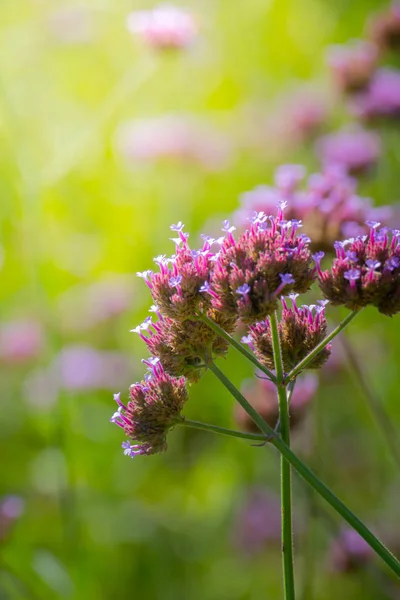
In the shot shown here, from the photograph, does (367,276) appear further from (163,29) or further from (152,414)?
(163,29)

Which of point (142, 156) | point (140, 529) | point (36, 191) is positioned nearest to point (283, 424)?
point (36, 191)

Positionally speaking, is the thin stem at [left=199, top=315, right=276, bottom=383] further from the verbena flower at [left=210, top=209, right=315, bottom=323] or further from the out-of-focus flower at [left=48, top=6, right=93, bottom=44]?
the out-of-focus flower at [left=48, top=6, right=93, bottom=44]

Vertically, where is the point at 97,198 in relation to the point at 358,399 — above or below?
above

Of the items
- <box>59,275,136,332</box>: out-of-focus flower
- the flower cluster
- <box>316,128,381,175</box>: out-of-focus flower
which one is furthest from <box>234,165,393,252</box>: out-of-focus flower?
<box>59,275,136,332</box>: out-of-focus flower

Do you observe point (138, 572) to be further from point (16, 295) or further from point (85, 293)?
point (16, 295)

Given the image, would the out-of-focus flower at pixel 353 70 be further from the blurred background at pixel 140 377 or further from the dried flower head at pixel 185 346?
the dried flower head at pixel 185 346

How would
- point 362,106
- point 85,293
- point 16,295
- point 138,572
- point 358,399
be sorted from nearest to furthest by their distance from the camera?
point 138,572
point 362,106
point 358,399
point 85,293
point 16,295

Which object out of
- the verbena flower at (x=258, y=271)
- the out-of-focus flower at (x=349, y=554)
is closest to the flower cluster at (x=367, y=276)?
the verbena flower at (x=258, y=271)
